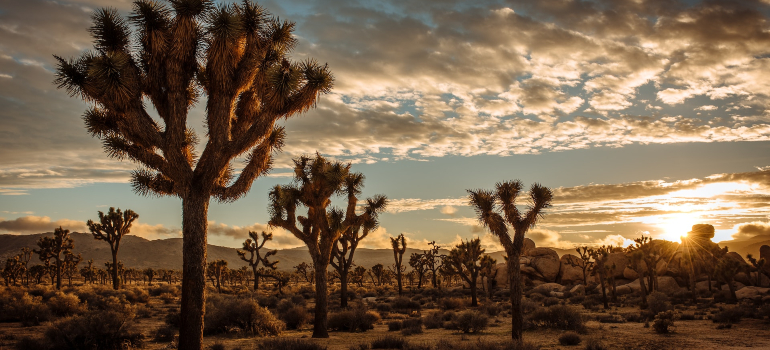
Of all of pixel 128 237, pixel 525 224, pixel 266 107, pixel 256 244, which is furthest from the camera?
pixel 128 237

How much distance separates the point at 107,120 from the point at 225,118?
3.06 m

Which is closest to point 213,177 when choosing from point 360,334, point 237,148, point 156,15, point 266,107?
point 237,148

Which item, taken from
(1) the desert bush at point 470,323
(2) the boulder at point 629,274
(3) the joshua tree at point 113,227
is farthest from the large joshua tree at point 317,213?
(2) the boulder at point 629,274

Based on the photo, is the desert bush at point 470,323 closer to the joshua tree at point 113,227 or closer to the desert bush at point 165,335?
the desert bush at point 165,335

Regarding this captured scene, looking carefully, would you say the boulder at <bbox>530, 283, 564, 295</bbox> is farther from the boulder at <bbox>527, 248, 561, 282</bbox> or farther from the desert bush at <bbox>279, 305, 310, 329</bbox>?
the desert bush at <bbox>279, 305, 310, 329</bbox>

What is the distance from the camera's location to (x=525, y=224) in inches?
603

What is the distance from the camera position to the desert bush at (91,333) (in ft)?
38.8

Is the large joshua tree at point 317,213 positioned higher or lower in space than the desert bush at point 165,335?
higher

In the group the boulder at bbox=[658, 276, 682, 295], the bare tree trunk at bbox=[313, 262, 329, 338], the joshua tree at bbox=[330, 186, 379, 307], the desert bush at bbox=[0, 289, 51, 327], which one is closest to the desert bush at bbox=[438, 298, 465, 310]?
the joshua tree at bbox=[330, 186, 379, 307]

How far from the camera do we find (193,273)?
10031mm

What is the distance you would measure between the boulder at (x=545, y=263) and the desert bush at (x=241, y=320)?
140 feet

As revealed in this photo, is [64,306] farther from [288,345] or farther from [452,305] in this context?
[452,305]

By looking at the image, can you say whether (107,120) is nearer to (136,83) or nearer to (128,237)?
(136,83)

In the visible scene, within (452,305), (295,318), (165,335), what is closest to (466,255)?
(452,305)
